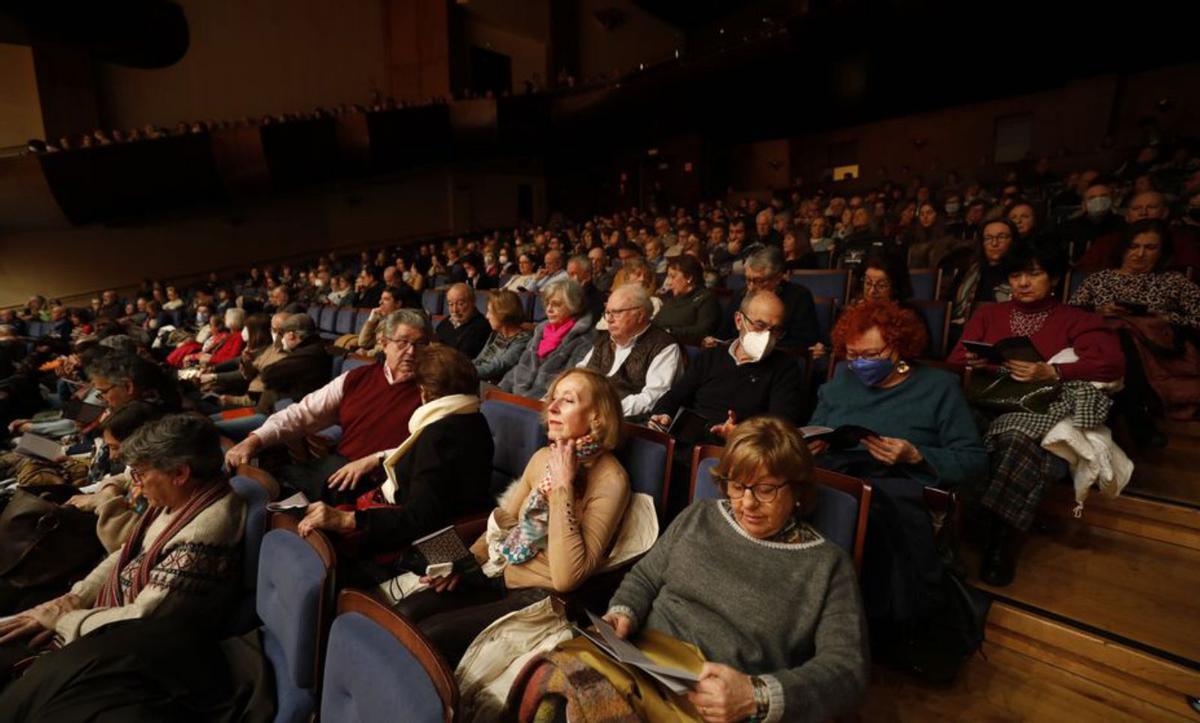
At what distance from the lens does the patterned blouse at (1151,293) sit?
2258 millimetres

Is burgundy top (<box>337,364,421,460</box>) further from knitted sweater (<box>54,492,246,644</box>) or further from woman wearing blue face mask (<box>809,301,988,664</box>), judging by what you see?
woman wearing blue face mask (<box>809,301,988,664</box>)

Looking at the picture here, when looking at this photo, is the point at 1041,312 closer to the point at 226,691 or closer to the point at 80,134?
the point at 226,691

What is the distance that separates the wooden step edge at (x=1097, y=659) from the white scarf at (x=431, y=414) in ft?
5.49

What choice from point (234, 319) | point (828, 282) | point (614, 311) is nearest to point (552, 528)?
point (614, 311)

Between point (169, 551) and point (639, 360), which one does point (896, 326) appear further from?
point (169, 551)

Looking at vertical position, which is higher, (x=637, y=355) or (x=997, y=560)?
(x=637, y=355)

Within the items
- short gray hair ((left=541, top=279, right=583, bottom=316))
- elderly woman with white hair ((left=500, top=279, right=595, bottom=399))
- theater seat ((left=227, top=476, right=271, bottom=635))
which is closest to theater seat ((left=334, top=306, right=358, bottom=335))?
elderly woman with white hair ((left=500, top=279, right=595, bottom=399))

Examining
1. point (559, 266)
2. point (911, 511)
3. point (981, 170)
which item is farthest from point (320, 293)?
point (981, 170)

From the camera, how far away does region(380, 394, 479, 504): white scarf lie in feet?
5.50

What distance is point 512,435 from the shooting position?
197 cm

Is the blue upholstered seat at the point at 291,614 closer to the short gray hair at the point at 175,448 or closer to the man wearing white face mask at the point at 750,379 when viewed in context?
the short gray hair at the point at 175,448

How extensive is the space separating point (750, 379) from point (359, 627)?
1.56 meters

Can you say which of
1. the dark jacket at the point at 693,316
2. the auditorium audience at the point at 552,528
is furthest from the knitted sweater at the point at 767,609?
the dark jacket at the point at 693,316

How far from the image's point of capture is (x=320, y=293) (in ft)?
27.2
